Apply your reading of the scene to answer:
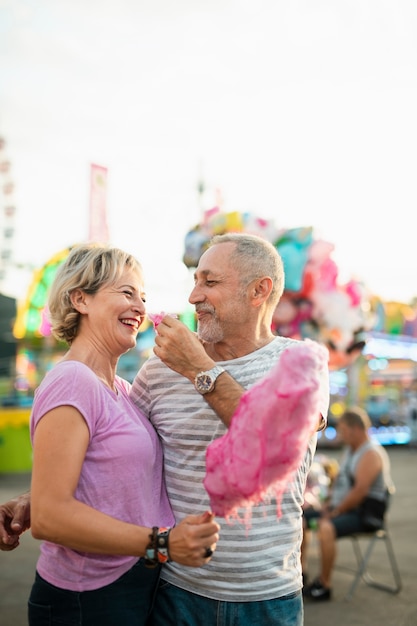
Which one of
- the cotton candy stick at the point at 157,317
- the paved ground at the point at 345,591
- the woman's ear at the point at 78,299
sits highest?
the woman's ear at the point at 78,299

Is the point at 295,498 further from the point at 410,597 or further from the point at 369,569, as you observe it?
the point at 369,569

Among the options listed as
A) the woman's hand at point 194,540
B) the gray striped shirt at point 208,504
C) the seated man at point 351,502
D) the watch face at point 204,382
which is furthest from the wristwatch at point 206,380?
the seated man at point 351,502

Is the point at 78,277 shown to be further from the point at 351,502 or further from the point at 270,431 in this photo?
the point at 351,502

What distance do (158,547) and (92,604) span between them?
1.21 ft

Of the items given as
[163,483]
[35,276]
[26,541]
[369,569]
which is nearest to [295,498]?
[163,483]

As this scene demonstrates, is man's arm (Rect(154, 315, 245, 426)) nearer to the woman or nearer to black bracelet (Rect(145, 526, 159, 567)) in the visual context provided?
the woman

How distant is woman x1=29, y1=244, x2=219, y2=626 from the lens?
5.23 ft

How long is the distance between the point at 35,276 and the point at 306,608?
12274mm

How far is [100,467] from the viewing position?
1.78m

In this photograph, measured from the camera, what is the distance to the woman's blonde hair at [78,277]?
1.95 metres

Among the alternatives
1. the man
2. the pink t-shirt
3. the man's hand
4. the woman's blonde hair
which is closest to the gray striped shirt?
the man

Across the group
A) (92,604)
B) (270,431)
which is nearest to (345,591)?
(92,604)

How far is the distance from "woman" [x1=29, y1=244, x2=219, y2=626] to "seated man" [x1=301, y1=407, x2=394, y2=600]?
3.50m

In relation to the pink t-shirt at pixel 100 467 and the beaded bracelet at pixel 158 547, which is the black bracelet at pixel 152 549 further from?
the pink t-shirt at pixel 100 467
